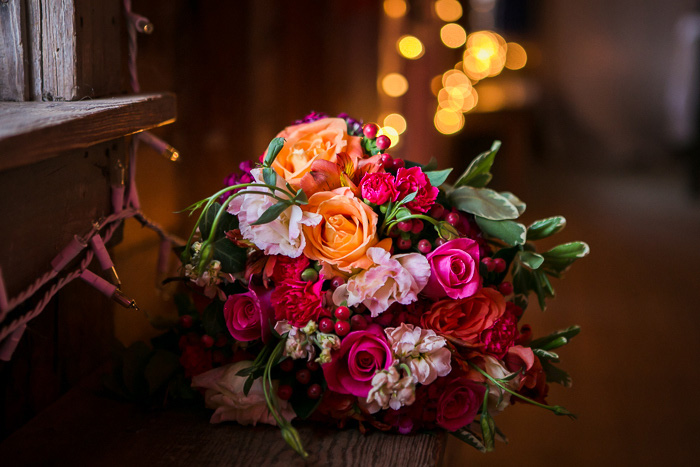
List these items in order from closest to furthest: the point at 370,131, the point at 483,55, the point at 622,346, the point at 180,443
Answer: the point at 180,443, the point at 370,131, the point at 622,346, the point at 483,55

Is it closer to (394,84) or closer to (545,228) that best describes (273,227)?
(545,228)

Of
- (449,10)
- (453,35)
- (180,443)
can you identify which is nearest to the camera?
(180,443)

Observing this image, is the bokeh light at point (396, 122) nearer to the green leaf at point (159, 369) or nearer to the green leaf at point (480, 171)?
the green leaf at point (480, 171)

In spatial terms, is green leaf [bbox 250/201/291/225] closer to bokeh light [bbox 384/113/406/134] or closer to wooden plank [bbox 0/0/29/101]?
wooden plank [bbox 0/0/29/101]

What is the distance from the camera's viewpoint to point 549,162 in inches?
248

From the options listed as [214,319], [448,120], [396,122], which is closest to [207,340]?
[214,319]

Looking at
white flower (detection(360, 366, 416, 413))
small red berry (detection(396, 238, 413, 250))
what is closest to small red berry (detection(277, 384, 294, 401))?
white flower (detection(360, 366, 416, 413))

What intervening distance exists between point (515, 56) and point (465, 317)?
21.3ft

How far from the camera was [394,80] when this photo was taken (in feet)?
10.6

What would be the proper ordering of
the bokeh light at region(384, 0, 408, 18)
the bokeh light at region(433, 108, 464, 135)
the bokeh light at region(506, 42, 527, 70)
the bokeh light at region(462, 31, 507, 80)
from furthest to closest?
the bokeh light at region(506, 42, 527, 70)
the bokeh light at region(462, 31, 507, 80)
the bokeh light at region(433, 108, 464, 135)
the bokeh light at region(384, 0, 408, 18)

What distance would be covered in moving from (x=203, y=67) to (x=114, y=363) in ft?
2.92

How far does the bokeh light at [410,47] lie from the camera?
3.24m

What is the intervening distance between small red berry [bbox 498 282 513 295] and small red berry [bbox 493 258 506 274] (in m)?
0.02

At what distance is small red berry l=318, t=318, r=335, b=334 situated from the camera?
665 mm
